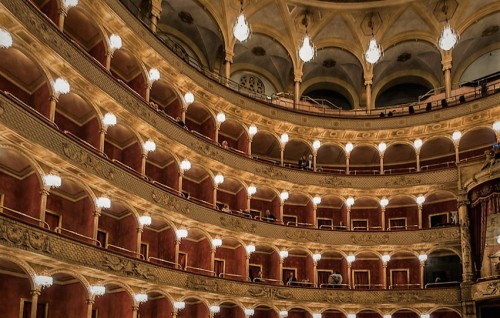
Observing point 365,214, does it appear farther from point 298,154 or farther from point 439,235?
point 298,154

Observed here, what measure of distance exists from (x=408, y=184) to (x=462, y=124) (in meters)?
5.35

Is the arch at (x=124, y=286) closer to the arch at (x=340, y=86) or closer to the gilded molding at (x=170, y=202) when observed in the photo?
the gilded molding at (x=170, y=202)

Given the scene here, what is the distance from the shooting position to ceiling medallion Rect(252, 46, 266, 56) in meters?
44.7

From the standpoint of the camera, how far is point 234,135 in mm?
39469

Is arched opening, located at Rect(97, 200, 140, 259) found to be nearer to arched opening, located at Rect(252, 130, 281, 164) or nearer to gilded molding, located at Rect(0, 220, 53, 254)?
gilded molding, located at Rect(0, 220, 53, 254)

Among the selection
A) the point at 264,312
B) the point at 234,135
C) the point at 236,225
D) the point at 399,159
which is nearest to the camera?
the point at 236,225

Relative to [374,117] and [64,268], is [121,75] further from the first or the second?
[374,117]

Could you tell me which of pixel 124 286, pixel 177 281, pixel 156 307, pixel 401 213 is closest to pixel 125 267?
pixel 124 286

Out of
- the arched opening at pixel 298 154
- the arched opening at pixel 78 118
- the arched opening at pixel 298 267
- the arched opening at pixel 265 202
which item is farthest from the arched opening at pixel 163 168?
the arched opening at pixel 298 154

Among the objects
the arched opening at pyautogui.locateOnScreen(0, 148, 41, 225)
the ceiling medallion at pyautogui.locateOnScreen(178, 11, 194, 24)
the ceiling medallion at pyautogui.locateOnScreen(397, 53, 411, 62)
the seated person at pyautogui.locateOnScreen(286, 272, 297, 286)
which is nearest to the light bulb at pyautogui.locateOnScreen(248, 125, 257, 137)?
the ceiling medallion at pyautogui.locateOnScreen(178, 11, 194, 24)

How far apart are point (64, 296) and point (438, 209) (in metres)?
25.5

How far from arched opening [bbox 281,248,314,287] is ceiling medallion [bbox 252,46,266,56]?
1621 centimetres

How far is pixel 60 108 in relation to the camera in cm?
2659

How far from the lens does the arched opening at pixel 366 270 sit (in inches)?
1527
